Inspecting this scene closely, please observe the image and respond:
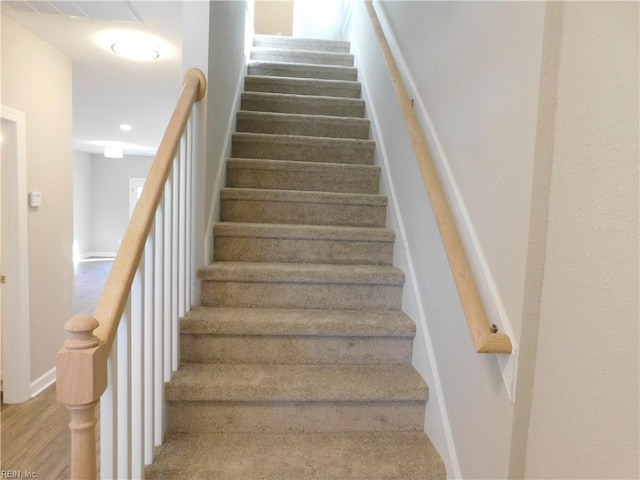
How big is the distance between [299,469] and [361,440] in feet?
0.95

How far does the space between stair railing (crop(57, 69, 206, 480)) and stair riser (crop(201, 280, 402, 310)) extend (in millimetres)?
160

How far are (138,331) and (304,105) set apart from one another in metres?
2.30

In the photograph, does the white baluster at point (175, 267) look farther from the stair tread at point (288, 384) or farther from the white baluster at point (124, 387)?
the white baluster at point (124, 387)

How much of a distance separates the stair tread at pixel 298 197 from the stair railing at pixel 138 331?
0.54 meters

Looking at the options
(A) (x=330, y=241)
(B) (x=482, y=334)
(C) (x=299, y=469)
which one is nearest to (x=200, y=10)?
(A) (x=330, y=241)

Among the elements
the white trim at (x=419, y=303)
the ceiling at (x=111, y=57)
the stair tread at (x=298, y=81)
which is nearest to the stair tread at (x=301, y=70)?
the stair tread at (x=298, y=81)

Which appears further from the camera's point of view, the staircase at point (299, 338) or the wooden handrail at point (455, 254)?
the staircase at point (299, 338)

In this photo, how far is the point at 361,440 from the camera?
4.70 ft

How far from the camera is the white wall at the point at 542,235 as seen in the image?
71 cm

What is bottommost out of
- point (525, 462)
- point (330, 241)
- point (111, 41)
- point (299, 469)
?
point (299, 469)

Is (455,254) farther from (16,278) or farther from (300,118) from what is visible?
(16,278)

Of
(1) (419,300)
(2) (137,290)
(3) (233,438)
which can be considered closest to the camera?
(2) (137,290)

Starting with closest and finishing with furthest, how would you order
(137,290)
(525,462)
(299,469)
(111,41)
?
(525,462)
(137,290)
(299,469)
(111,41)

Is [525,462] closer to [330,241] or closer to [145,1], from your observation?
[330,241]
